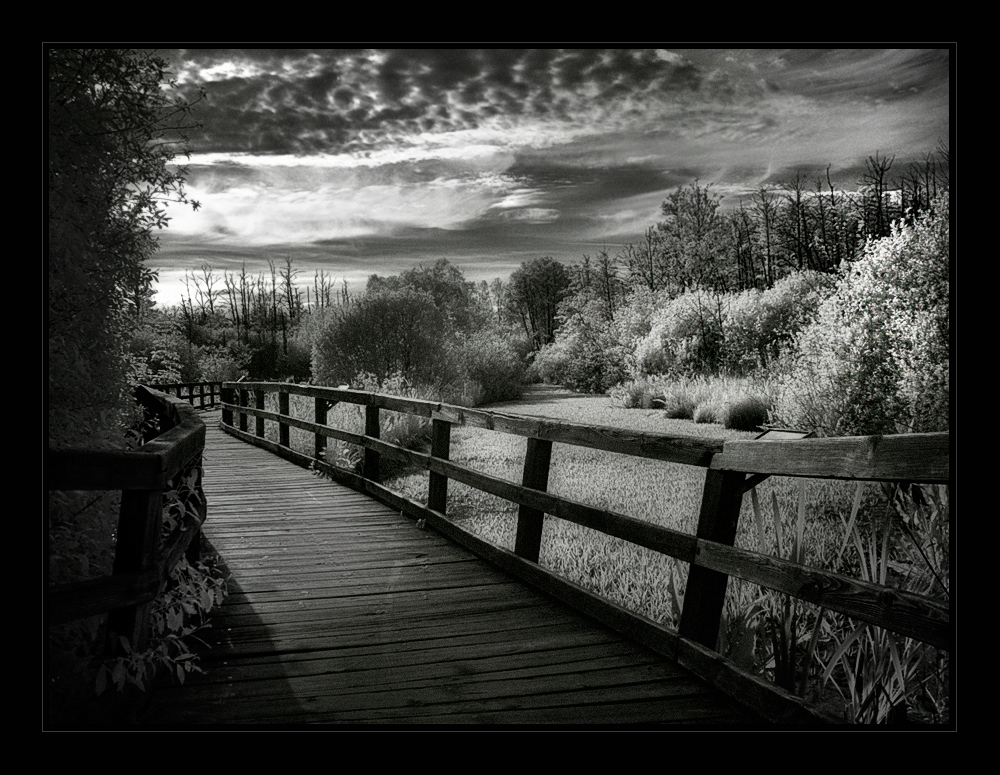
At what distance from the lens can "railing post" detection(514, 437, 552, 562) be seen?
397 centimetres

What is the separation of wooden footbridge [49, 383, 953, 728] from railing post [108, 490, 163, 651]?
0.03 feet

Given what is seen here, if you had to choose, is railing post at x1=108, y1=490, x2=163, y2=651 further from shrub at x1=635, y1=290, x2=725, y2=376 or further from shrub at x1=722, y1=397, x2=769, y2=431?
shrub at x1=635, y1=290, x2=725, y2=376

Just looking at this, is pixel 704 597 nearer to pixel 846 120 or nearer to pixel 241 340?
pixel 846 120

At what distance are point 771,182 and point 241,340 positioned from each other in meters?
27.9

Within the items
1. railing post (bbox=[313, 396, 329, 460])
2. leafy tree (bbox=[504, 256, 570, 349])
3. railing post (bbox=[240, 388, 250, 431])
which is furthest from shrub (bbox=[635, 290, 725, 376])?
leafy tree (bbox=[504, 256, 570, 349])

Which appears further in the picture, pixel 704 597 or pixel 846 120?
pixel 846 120

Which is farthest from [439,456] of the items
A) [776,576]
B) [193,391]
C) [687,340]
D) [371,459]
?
[193,391]

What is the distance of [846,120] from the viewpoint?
606 centimetres

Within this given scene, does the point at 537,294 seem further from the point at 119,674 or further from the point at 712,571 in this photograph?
the point at 119,674

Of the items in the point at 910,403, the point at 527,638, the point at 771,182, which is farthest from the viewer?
the point at 771,182

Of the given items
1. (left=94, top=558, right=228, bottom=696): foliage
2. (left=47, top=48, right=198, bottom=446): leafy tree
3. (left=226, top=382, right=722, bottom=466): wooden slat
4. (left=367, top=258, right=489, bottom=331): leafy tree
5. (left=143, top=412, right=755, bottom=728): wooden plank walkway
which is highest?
(left=367, top=258, right=489, bottom=331): leafy tree

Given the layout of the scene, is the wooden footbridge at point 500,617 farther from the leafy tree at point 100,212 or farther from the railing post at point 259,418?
the railing post at point 259,418

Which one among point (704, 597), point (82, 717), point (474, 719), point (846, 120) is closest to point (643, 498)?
point (846, 120)
